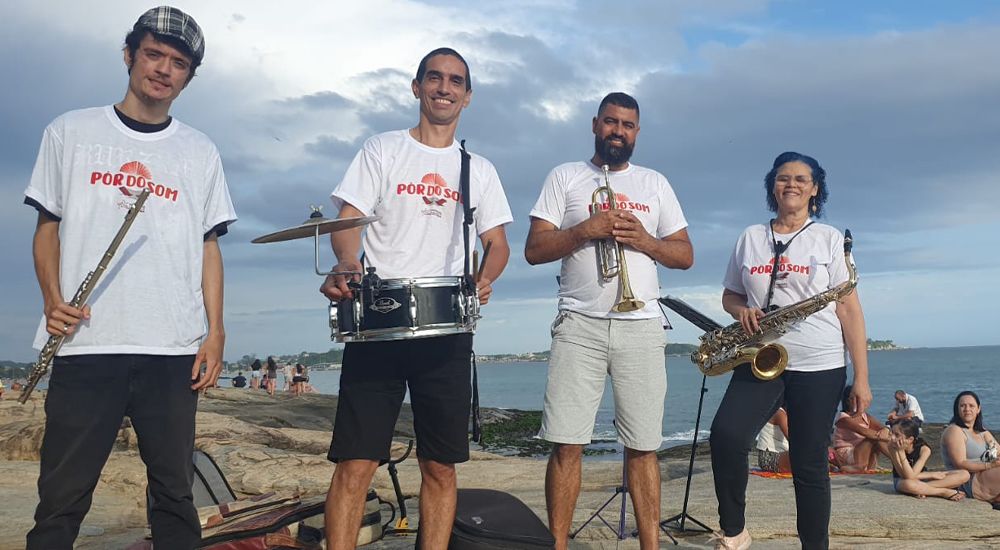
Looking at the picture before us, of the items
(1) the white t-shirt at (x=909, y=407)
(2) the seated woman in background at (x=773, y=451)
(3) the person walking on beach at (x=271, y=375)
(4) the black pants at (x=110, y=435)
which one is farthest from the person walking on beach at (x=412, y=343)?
(3) the person walking on beach at (x=271, y=375)

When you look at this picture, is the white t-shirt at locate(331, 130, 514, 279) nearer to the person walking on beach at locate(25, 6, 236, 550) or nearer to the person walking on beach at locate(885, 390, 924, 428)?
the person walking on beach at locate(25, 6, 236, 550)

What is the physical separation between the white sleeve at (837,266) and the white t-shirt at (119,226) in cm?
418

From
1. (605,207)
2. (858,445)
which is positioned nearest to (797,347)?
(605,207)

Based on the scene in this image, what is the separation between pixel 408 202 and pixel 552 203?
52.4 inches

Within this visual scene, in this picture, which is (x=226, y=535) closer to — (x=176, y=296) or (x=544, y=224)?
(x=176, y=296)

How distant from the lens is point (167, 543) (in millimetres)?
3771

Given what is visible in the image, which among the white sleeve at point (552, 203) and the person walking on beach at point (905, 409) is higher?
the white sleeve at point (552, 203)

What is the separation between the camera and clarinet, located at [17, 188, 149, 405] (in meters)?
3.54

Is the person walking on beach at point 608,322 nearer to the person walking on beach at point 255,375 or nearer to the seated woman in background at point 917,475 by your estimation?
the seated woman in background at point 917,475

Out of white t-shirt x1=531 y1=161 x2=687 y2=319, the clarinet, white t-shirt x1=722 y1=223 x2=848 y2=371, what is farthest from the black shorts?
white t-shirt x1=722 y1=223 x2=848 y2=371

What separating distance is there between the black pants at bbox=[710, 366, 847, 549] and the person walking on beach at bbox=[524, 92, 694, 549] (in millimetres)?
543

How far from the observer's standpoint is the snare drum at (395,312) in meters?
4.13

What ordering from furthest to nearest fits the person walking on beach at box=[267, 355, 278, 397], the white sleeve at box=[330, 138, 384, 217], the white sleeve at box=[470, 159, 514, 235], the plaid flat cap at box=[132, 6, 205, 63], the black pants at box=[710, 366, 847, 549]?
the person walking on beach at box=[267, 355, 278, 397] < the black pants at box=[710, 366, 847, 549] < the white sleeve at box=[470, 159, 514, 235] < the white sleeve at box=[330, 138, 384, 217] < the plaid flat cap at box=[132, 6, 205, 63]

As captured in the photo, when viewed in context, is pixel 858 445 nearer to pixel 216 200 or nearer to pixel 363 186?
pixel 363 186
